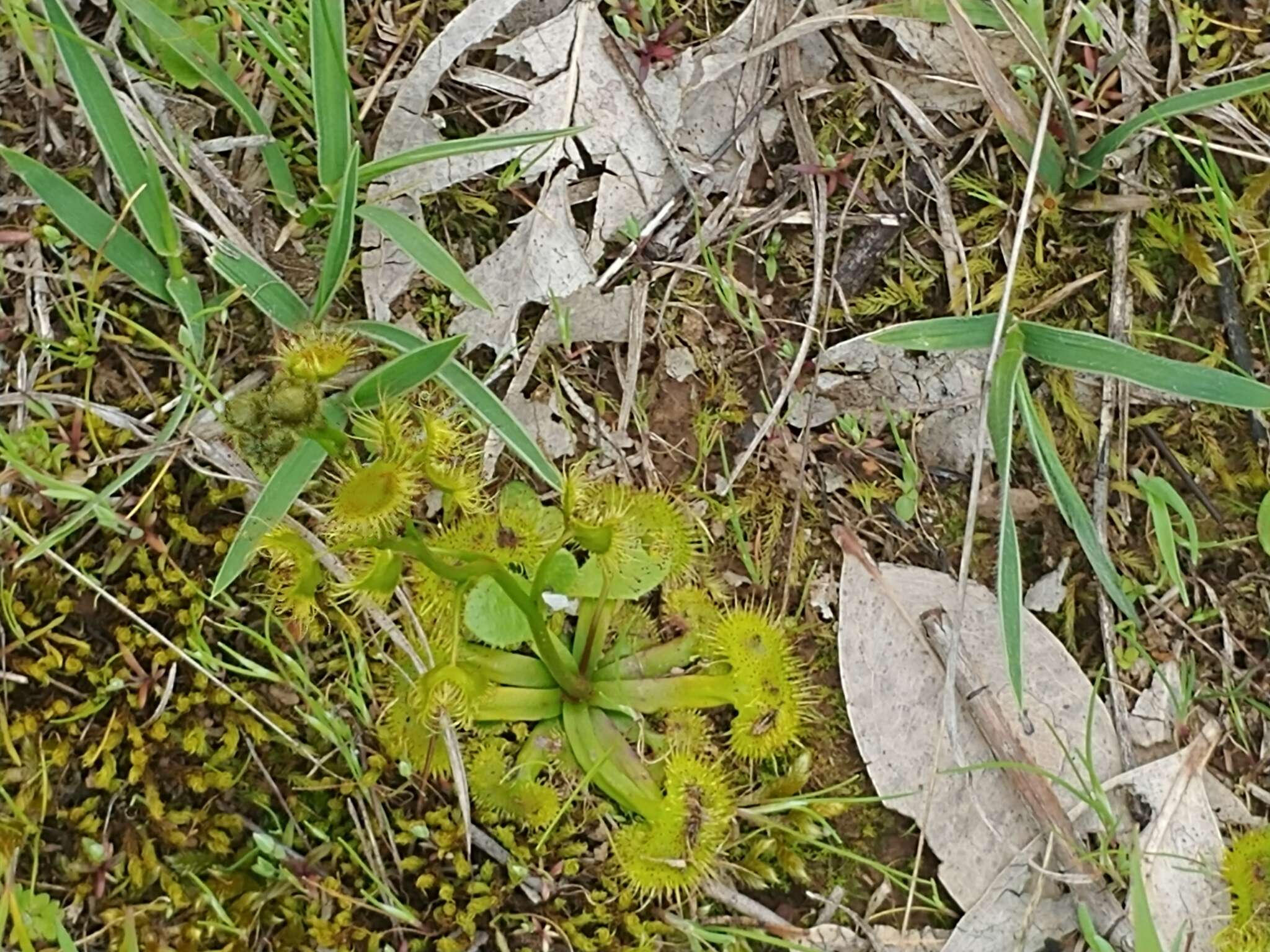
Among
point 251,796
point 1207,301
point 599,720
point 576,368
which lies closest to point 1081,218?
point 1207,301

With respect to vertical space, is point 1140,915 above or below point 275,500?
Answer: below

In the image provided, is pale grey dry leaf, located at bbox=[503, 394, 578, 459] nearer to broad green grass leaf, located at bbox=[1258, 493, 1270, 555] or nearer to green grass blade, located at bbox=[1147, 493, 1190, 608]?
green grass blade, located at bbox=[1147, 493, 1190, 608]

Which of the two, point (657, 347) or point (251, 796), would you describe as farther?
point (657, 347)

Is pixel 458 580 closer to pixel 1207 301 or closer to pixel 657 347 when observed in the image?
pixel 657 347

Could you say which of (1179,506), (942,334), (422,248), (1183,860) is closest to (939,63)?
(942,334)

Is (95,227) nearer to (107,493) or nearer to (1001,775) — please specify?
(107,493)

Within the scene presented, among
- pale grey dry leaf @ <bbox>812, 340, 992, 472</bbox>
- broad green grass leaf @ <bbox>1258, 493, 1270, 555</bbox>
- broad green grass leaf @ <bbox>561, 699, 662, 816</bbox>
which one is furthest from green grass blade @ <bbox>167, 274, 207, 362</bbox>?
broad green grass leaf @ <bbox>1258, 493, 1270, 555</bbox>
